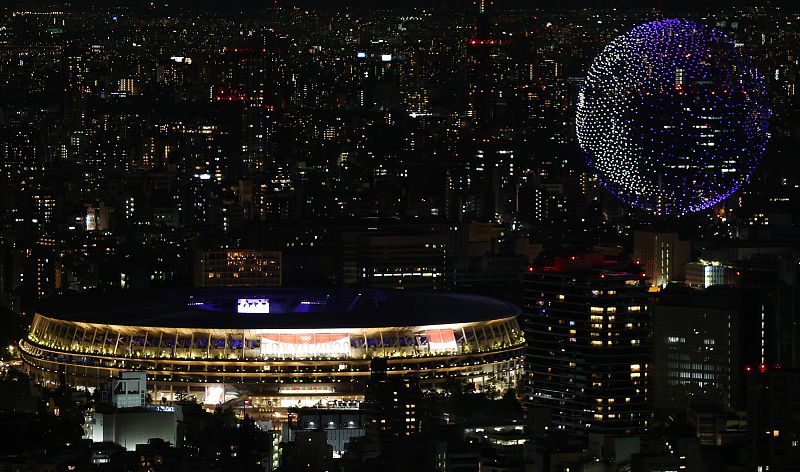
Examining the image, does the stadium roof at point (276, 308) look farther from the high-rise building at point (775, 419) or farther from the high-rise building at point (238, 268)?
the high-rise building at point (238, 268)

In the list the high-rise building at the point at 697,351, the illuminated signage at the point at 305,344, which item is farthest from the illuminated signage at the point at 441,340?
the high-rise building at the point at 697,351

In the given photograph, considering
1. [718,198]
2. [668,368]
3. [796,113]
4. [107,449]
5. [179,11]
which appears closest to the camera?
[107,449]

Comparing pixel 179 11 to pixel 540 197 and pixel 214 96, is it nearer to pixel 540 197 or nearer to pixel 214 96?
pixel 214 96

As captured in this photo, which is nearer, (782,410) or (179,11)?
(782,410)

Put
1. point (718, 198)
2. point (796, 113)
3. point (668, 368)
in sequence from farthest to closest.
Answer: point (796, 113), point (718, 198), point (668, 368)

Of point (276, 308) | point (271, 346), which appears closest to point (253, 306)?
point (276, 308)

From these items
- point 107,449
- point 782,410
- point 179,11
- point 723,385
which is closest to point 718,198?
point 723,385

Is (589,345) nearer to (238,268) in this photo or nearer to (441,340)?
(441,340)
